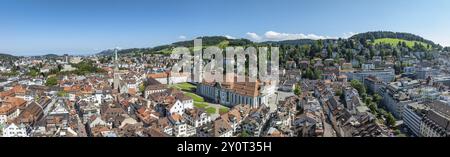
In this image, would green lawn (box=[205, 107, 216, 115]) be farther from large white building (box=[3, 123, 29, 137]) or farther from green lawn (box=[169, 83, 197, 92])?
large white building (box=[3, 123, 29, 137])

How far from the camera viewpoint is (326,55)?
35031mm

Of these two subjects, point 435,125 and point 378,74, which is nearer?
point 435,125

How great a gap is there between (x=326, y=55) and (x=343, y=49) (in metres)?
2.98

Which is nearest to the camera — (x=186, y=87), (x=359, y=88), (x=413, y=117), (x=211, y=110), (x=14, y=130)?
(x=14, y=130)

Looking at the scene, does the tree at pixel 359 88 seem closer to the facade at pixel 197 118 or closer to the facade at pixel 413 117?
the facade at pixel 413 117

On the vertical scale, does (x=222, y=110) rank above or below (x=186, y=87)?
below

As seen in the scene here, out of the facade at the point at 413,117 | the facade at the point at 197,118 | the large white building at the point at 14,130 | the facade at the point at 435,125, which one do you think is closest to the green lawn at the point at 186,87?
the facade at the point at 197,118

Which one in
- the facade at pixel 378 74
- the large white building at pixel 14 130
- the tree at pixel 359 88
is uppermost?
the facade at pixel 378 74

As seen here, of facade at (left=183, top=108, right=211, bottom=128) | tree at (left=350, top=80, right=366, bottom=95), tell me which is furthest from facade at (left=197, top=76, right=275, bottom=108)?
tree at (left=350, top=80, right=366, bottom=95)

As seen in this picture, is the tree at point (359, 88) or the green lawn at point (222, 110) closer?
the green lawn at point (222, 110)

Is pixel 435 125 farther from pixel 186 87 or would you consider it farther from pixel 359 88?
pixel 186 87

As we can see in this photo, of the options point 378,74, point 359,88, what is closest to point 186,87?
point 359,88

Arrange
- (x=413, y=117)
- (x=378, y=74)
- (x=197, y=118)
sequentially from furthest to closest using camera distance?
1. (x=378, y=74)
2. (x=413, y=117)
3. (x=197, y=118)
